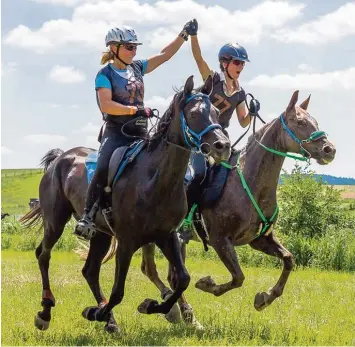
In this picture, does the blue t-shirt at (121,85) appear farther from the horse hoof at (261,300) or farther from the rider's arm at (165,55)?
the horse hoof at (261,300)

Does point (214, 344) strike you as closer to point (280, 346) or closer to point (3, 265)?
point (280, 346)

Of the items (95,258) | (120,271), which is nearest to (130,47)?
(120,271)

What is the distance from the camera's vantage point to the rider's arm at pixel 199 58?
9.33 m

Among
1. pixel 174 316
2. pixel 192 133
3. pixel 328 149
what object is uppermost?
pixel 328 149

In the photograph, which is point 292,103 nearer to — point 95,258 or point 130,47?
point 130,47

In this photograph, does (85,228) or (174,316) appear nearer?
(85,228)

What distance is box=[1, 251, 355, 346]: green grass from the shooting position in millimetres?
8039

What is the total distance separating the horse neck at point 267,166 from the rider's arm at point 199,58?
1.30 meters

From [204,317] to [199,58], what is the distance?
3.60 metres

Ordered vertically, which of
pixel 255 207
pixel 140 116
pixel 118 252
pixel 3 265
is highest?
pixel 140 116

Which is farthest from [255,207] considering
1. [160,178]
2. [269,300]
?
[160,178]

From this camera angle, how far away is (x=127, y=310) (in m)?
10.6

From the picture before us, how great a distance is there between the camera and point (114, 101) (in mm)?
7926

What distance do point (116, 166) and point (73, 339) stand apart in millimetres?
2118
